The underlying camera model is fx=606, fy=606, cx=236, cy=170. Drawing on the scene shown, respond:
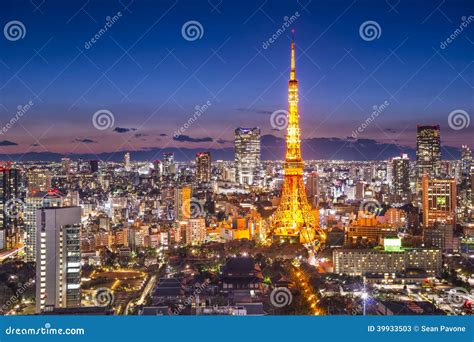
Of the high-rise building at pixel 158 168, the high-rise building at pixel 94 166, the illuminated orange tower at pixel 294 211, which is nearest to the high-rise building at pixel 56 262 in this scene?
the high-rise building at pixel 94 166

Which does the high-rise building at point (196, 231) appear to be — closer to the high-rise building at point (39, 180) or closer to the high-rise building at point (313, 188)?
the high-rise building at point (313, 188)

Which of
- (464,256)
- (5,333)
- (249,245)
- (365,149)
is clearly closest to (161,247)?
(249,245)

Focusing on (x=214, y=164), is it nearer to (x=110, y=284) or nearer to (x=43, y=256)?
(x=110, y=284)

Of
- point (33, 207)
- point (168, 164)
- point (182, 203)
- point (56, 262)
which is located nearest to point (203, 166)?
point (168, 164)

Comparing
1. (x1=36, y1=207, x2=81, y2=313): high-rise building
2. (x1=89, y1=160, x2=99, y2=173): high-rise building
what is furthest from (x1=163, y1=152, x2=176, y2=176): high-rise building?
(x1=36, y1=207, x2=81, y2=313): high-rise building

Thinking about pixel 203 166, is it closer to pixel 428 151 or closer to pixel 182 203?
pixel 182 203
